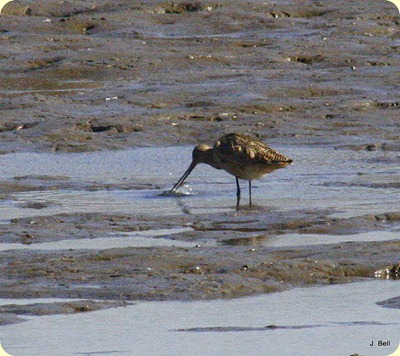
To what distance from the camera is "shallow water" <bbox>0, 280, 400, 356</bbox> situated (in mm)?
6168

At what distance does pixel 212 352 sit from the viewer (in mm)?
6086

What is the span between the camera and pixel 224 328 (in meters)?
6.50

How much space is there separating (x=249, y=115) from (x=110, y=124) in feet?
5.39

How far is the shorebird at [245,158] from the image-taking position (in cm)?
1071

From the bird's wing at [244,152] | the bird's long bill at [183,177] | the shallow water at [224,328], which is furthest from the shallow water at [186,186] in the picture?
the shallow water at [224,328]

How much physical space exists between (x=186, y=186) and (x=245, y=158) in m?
0.64

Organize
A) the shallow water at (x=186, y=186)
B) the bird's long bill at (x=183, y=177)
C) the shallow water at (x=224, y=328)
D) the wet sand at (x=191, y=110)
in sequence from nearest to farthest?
the shallow water at (x=224, y=328) < the wet sand at (x=191, y=110) < the shallow water at (x=186, y=186) < the bird's long bill at (x=183, y=177)

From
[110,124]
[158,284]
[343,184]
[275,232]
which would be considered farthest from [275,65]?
[158,284]

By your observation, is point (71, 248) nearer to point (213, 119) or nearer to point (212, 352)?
point (212, 352)

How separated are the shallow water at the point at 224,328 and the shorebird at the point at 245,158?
11.7 feet

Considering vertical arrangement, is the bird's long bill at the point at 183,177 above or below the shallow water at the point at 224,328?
above

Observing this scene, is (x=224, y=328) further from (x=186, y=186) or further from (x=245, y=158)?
(x=186, y=186)

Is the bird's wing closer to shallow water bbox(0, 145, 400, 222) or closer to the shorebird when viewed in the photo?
the shorebird

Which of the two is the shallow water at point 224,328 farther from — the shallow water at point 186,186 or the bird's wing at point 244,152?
the bird's wing at point 244,152
